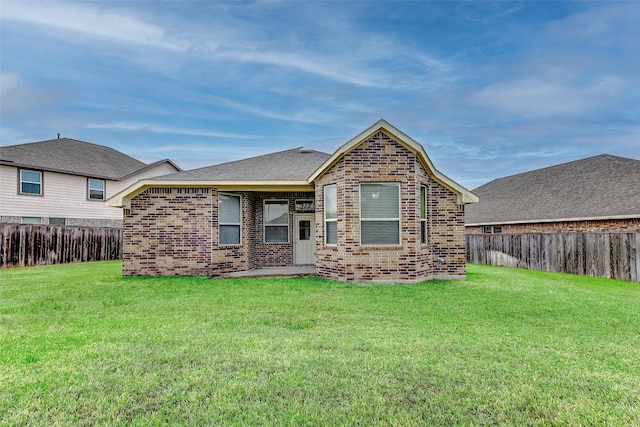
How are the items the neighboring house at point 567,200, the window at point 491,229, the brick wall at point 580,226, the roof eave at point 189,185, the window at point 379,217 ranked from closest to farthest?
the window at point 379,217
the roof eave at point 189,185
the brick wall at point 580,226
the neighboring house at point 567,200
the window at point 491,229

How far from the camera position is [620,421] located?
9.74 feet

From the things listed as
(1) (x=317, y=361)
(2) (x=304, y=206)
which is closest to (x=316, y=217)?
(2) (x=304, y=206)

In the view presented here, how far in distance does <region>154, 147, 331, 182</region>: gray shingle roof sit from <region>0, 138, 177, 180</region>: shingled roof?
1174cm

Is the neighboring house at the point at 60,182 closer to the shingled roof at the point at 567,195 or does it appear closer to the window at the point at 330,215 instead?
the window at the point at 330,215

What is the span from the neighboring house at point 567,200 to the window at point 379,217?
1090cm

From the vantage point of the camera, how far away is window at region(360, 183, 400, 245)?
10547 millimetres

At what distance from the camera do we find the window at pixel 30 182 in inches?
741

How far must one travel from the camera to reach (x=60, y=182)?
798 inches

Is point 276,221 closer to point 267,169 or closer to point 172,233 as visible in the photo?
point 267,169

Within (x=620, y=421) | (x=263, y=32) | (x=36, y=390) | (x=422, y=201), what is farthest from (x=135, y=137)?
(x=620, y=421)

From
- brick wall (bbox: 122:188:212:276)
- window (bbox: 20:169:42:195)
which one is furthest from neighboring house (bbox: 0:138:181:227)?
brick wall (bbox: 122:188:212:276)

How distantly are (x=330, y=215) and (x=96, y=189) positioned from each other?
17.9 metres

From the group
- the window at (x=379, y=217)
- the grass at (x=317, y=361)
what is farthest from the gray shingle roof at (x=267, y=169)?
the grass at (x=317, y=361)

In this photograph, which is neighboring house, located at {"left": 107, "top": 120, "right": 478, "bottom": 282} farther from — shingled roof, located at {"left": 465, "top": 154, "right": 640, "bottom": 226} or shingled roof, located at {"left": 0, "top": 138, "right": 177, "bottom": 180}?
shingled roof, located at {"left": 0, "top": 138, "right": 177, "bottom": 180}
